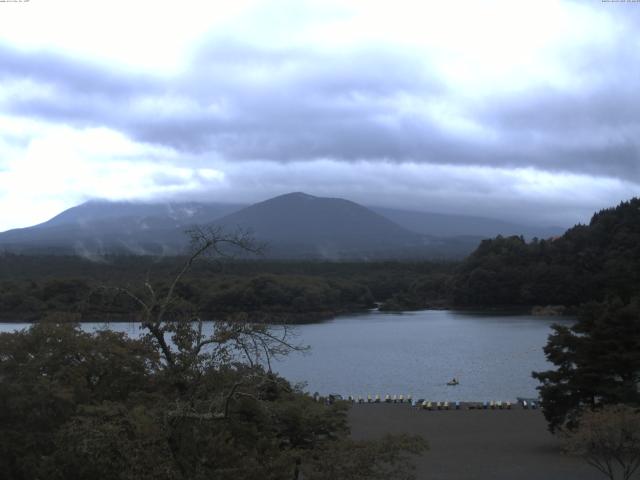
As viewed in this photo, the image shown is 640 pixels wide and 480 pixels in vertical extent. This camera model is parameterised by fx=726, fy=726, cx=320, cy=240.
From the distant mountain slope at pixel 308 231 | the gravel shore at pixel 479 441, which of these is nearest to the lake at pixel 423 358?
the gravel shore at pixel 479 441

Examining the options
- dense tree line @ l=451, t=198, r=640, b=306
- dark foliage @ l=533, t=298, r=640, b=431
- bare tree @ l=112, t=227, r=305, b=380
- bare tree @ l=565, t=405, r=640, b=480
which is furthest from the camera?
dense tree line @ l=451, t=198, r=640, b=306

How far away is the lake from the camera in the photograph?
27281mm

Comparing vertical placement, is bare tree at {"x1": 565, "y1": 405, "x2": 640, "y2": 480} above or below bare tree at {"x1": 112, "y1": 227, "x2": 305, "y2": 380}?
below

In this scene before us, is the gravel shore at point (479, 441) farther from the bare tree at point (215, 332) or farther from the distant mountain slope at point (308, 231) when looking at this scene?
the distant mountain slope at point (308, 231)

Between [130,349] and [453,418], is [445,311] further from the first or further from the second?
[130,349]

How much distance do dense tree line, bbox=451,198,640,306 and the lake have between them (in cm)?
695

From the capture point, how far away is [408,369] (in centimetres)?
3209

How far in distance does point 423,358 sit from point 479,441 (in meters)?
18.4

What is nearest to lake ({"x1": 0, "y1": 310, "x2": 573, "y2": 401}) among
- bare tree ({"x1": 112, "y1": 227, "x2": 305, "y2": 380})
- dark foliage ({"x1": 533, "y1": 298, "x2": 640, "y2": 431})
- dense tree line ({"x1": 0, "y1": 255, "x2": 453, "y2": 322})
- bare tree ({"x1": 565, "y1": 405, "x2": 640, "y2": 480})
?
dense tree line ({"x1": 0, "y1": 255, "x2": 453, "y2": 322})

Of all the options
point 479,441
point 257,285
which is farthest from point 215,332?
point 257,285

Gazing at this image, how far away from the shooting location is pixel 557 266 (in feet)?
209

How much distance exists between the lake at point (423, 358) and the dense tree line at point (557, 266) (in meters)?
6.95

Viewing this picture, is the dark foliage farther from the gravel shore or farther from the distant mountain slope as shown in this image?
the distant mountain slope

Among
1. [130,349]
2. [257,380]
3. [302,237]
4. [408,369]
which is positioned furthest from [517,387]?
[302,237]
